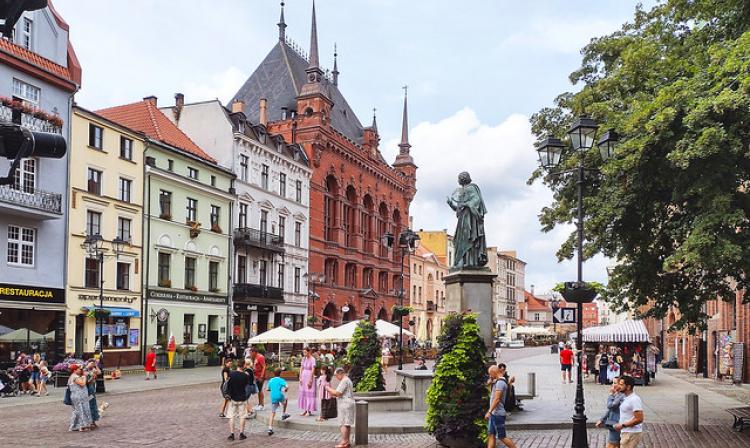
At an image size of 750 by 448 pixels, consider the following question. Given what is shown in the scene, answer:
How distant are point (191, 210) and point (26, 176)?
12.7m

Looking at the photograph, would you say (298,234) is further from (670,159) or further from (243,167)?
(670,159)

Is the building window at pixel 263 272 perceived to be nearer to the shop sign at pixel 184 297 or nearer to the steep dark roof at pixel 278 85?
the shop sign at pixel 184 297

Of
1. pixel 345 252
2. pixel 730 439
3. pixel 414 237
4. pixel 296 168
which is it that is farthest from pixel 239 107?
pixel 730 439

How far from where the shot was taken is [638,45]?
58.5ft

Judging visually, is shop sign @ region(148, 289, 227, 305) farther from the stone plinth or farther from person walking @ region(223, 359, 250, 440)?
person walking @ region(223, 359, 250, 440)

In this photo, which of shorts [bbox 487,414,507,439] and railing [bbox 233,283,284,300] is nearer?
shorts [bbox 487,414,507,439]

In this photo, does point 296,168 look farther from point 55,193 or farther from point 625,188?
point 625,188

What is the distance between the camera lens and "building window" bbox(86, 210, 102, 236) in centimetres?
3512

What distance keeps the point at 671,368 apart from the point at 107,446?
4322 cm

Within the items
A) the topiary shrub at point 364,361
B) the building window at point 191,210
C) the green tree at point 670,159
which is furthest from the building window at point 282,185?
the green tree at point 670,159

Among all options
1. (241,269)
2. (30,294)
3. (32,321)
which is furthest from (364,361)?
(241,269)

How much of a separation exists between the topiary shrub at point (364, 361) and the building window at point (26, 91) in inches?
729

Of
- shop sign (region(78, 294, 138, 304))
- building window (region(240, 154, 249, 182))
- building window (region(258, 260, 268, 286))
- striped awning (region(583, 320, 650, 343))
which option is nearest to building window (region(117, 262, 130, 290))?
shop sign (region(78, 294, 138, 304))

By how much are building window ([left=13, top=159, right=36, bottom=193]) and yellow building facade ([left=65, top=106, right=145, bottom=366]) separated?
242 cm
